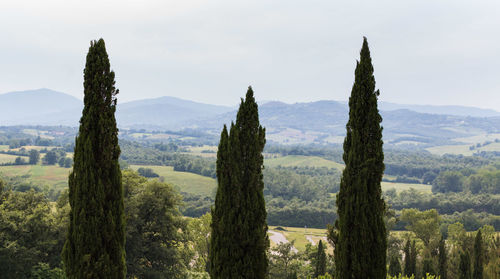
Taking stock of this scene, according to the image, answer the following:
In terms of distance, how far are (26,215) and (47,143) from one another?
6926 inches

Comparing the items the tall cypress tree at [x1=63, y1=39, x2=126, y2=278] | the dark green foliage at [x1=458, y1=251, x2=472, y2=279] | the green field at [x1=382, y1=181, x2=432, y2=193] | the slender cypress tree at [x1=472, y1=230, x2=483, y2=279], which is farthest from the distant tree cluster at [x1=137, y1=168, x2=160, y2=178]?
the tall cypress tree at [x1=63, y1=39, x2=126, y2=278]

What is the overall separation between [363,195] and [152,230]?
17.6 meters

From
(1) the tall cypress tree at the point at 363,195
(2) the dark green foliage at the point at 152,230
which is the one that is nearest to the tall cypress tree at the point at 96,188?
(1) the tall cypress tree at the point at 363,195

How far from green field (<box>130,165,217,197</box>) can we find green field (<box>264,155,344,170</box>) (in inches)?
2316

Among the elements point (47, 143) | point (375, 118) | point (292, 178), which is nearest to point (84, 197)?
point (375, 118)

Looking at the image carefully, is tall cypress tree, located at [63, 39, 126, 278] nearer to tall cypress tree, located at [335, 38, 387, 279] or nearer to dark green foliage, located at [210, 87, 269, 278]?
dark green foliage, located at [210, 87, 269, 278]

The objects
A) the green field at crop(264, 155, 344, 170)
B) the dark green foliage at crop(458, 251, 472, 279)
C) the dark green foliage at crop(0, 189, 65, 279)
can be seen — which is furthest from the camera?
the green field at crop(264, 155, 344, 170)

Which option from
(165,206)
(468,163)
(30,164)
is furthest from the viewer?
(468,163)

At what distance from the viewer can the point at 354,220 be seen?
11.3 m

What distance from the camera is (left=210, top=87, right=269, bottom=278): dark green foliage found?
1156 cm

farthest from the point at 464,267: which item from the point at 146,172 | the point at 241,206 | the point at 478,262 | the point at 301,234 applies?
the point at 146,172

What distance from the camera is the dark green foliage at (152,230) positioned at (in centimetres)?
2406

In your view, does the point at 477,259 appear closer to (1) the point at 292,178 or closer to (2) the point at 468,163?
(1) the point at 292,178

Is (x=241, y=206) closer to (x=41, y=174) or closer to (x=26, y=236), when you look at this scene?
(x=26, y=236)
